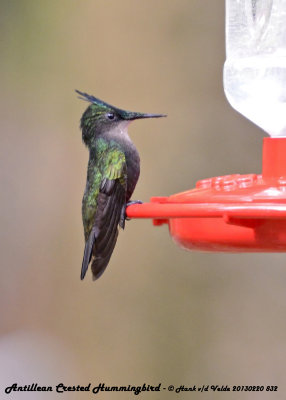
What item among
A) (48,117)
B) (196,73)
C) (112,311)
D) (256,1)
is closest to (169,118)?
(196,73)

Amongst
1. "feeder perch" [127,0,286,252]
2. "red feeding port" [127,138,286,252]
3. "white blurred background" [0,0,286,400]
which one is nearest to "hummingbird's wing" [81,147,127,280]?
"feeder perch" [127,0,286,252]

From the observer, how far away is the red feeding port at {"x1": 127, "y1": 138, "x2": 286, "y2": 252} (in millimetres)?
2789

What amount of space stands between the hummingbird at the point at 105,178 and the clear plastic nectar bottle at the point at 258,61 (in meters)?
0.35

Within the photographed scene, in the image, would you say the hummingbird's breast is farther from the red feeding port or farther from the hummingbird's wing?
the red feeding port

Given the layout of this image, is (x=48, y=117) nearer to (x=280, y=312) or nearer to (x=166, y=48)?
(x=166, y=48)

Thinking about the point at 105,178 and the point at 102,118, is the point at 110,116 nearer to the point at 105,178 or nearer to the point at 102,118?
the point at 102,118

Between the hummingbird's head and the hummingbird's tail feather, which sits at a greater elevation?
the hummingbird's head

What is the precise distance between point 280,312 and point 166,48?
2.29m

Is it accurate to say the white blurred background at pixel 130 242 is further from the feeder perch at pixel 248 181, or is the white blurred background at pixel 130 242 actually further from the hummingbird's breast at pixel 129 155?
the feeder perch at pixel 248 181

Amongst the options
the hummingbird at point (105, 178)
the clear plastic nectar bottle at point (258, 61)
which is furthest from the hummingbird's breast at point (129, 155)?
the clear plastic nectar bottle at point (258, 61)

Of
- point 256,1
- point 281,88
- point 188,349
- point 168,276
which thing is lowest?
point 188,349

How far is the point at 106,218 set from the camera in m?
3.56

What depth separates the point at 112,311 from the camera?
7.21 meters

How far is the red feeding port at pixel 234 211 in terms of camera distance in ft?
9.15
